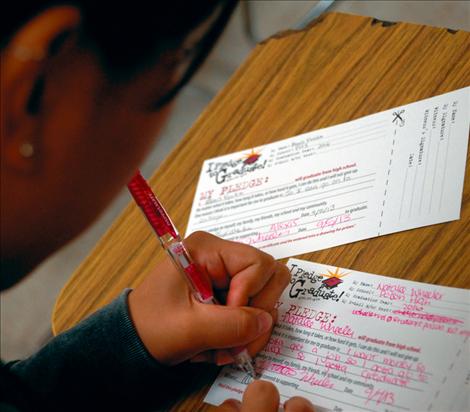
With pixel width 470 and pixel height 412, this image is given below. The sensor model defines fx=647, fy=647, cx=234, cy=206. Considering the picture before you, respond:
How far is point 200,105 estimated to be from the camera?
109 cm

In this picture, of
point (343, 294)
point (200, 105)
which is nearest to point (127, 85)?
point (343, 294)

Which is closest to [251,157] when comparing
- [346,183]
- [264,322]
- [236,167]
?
[236,167]

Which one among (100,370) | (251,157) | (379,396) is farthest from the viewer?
(251,157)

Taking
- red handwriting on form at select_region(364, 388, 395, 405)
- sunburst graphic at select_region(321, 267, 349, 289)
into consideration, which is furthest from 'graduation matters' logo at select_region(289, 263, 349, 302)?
red handwriting on form at select_region(364, 388, 395, 405)

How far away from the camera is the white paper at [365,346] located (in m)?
0.53

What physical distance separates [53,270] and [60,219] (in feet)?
5.12

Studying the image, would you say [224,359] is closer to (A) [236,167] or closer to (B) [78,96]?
(A) [236,167]

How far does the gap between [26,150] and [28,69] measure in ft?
0.13

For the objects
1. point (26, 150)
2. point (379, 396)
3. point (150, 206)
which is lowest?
point (379, 396)

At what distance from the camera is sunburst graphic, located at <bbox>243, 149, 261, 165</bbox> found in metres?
0.80

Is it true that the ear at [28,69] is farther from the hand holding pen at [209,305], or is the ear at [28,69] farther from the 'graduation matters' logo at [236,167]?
the 'graduation matters' logo at [236,167]

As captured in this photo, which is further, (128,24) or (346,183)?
(346,183)

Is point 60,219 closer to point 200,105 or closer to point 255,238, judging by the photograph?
point 255,238

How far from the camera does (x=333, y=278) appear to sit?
0.64 meters
